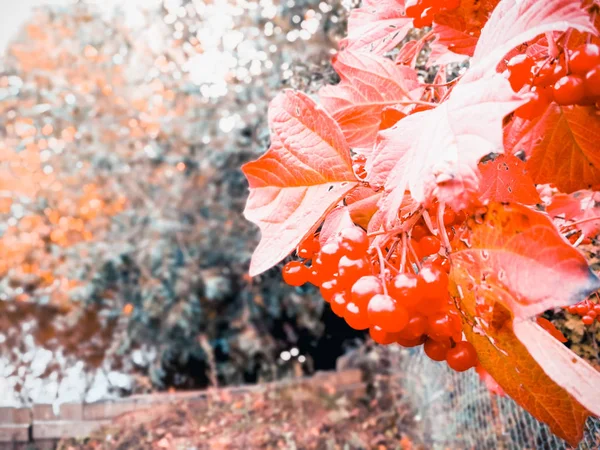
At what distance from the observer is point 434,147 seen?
1.15 feet

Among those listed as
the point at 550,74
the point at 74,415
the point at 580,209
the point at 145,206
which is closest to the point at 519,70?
the point at 550,74

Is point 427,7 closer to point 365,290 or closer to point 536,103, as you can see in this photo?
point 536,103

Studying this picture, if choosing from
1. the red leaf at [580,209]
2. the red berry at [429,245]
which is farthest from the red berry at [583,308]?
the red berry at [429,245]

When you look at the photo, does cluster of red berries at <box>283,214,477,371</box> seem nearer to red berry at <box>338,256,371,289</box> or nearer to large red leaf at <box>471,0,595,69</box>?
red berry at <box>338,256,371,289</box>

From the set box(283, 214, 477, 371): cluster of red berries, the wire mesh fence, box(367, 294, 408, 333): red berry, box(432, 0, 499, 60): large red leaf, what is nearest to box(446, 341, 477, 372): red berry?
box(283, 214, 477, 371): cluster of red berries

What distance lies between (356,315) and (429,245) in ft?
0.42

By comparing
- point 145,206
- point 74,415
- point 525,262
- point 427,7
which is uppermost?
point 427,7

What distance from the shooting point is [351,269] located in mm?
399

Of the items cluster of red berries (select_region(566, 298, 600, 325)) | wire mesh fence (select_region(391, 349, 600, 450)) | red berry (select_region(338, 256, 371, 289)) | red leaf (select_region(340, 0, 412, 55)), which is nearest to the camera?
red berry (select_region(338, 256, 371, 289))

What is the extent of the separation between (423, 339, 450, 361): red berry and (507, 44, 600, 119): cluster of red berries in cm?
23

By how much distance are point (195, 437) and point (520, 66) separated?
2704 millimetres

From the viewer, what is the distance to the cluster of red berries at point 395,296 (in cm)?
37

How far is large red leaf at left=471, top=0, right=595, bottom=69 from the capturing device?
12.6 inches

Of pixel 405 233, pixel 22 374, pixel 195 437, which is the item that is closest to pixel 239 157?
pixel 195 437
